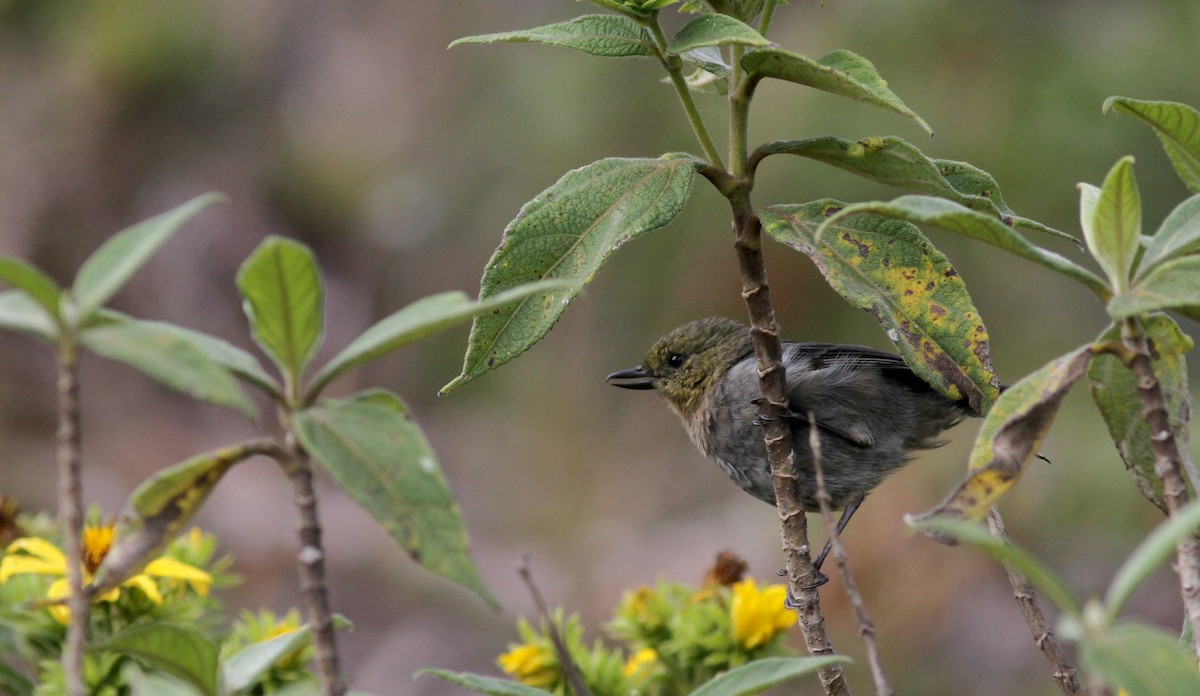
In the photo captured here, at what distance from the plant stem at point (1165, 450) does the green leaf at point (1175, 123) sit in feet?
0.94

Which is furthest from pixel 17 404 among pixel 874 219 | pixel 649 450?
pixel 874 219

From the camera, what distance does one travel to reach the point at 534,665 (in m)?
1.99

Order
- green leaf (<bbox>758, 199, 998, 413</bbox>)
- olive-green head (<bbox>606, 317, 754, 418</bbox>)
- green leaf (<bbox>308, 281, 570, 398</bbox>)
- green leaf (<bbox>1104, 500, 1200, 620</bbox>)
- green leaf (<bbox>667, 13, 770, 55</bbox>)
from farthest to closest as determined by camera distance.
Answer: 1. olive-green head (<bbox>606, 317, 754, 418</bbox>)
2. green leaf (<bbox>758, 199, 998, 413</bbox>)
3. green leaf (<bbox>667, 13, 770, 55</bbox>)
4. green leaf (<bbox>308, 281, 570, 398</bbox>)
5. green leaf (<bbox>1104, 500, 1200, 620</bbox>)

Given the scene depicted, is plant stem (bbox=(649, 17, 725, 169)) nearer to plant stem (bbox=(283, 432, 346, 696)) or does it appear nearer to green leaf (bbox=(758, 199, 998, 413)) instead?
green leaf (bbox=(758, 199, 998, 413))

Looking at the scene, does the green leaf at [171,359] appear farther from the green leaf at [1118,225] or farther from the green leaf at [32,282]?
the green leaf at [1118,225]

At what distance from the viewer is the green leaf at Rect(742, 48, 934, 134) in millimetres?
1267


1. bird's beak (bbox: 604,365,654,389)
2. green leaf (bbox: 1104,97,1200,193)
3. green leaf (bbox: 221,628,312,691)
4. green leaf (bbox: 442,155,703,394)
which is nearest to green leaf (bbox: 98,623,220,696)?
green leaf (bbox: 221,628,312,691)

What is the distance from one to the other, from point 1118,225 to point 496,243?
19.7 ft

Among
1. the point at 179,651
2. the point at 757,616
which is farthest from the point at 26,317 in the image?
the point at 757,616

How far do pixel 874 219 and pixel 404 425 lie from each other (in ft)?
2.50

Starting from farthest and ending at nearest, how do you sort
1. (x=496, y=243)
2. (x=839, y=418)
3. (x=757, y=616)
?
(x=496, y=243) < (x=839, y=418) < (x=757, y=616)

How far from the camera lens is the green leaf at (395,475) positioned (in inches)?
38.0

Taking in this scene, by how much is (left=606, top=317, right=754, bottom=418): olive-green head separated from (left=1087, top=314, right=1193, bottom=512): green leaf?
2.03 m

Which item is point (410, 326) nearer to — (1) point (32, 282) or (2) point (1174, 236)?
(1) point (32, 282)
